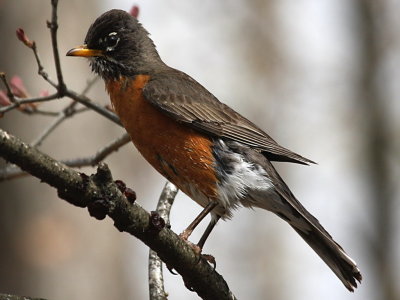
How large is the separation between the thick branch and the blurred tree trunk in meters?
6.10

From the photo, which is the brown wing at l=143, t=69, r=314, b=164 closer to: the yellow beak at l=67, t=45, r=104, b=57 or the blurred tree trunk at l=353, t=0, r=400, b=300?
the yellow beak at l=67, t=45, r=104, b=57

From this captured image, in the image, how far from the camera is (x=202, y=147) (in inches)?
178

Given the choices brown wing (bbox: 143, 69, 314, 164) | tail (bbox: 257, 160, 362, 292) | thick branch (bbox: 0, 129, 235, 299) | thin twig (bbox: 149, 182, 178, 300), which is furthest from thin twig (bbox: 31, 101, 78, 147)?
thick branch (bbox: 0, 129, 235, 299)

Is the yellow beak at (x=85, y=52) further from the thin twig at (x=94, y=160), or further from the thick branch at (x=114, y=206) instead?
the thick branch at (x=114, y=206)

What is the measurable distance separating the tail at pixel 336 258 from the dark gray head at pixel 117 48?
5.35 ft

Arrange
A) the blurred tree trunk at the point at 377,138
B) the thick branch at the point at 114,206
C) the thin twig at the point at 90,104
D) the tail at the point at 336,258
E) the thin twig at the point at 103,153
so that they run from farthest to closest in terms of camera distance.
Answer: the blurred tree trunk at the point at 377,138
the thin twig at the point at 103,153
the tail at the point at 336,258
the thin twig at the point at 90,104
the thick branch at the point at 114,206

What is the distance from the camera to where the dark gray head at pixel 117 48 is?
16.6ft

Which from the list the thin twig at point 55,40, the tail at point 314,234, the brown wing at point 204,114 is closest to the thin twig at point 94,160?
the brown wing at point 204,114

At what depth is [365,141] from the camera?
1054cm

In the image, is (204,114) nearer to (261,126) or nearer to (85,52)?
(85,52)

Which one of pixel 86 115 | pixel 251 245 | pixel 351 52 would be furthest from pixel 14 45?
pixel 251 245

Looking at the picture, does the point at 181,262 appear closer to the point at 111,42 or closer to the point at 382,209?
the point at 111,42

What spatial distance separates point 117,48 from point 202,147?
1171 millimetres

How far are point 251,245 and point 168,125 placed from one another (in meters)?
11.0
